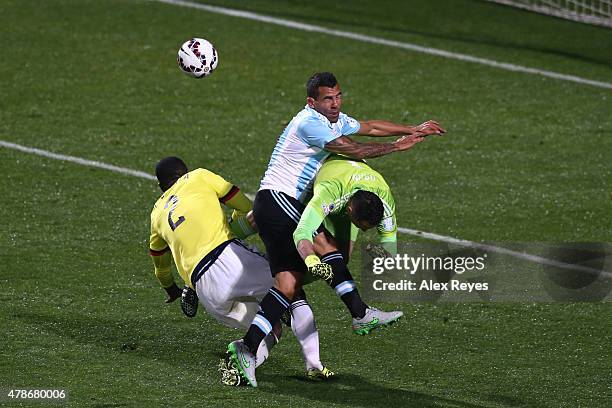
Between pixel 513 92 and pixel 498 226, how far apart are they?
165 inches

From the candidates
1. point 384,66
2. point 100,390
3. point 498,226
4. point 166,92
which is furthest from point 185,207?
point 384,66

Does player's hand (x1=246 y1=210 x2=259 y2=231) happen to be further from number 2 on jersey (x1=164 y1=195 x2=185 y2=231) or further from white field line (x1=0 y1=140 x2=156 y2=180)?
white field line (x1=0 y1=140 x2=156 y2=180)

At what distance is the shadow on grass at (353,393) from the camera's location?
8.86m

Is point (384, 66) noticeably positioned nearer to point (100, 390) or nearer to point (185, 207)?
point (185, 207)

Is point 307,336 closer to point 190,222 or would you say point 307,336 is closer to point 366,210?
point 366,210

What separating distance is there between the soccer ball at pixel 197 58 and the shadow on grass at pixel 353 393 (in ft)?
10.6

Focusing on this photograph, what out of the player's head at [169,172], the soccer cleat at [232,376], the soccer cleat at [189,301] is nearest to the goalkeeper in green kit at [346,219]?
the soccer cleat at [232,376]

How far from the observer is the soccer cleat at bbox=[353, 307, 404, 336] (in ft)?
29.6

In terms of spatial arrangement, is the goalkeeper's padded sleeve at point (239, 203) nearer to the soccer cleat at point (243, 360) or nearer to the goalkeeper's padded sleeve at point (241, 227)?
the goalkeeper's padded sleeve at point (241, 227)

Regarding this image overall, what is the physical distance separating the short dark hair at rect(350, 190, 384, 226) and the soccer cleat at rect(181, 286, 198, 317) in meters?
1.50

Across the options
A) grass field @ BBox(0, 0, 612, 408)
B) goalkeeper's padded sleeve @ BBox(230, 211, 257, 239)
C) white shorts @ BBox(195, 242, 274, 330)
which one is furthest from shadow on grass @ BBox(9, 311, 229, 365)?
goalkeeper's padded sleeve @ BBox(230, 211, 257, 239)

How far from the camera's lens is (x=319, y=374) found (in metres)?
9.29

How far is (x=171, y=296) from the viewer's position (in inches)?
401

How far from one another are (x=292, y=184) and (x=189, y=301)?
1180 mm
